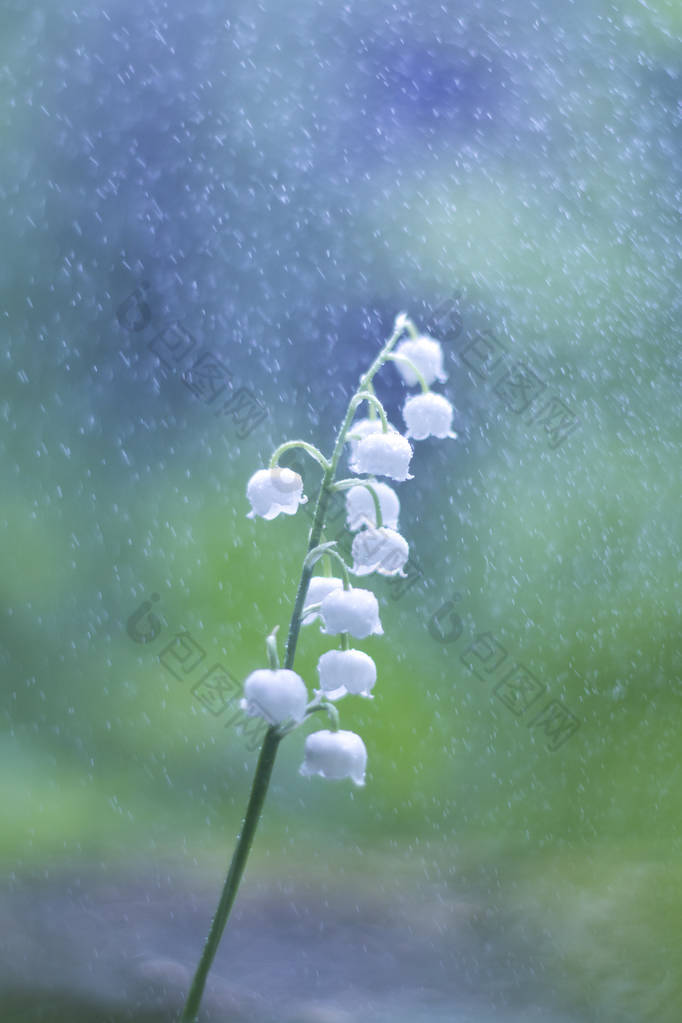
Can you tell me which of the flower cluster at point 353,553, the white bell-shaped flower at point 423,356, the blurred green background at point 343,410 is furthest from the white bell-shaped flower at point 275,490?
the blurred green background at point 343,410

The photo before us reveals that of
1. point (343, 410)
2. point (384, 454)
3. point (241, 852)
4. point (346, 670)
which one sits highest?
point (343, 410)

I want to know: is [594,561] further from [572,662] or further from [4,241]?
[4,241]

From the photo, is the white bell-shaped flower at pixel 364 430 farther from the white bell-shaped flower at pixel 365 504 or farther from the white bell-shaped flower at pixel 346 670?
the white bell-shaped flower at pixel 346 670

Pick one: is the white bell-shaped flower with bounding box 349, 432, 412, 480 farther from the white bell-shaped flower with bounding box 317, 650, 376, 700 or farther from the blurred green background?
the blurred green background

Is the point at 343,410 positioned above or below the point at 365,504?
above

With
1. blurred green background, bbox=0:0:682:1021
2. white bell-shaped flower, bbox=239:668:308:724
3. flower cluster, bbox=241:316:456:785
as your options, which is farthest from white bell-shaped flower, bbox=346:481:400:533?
blurred green background, bbox=0:0:682:1021

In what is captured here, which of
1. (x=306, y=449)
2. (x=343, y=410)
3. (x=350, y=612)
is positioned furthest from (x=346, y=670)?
(x=343, y=410)

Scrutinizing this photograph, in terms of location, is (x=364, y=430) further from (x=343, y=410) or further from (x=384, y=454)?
(x=343, y=410)
